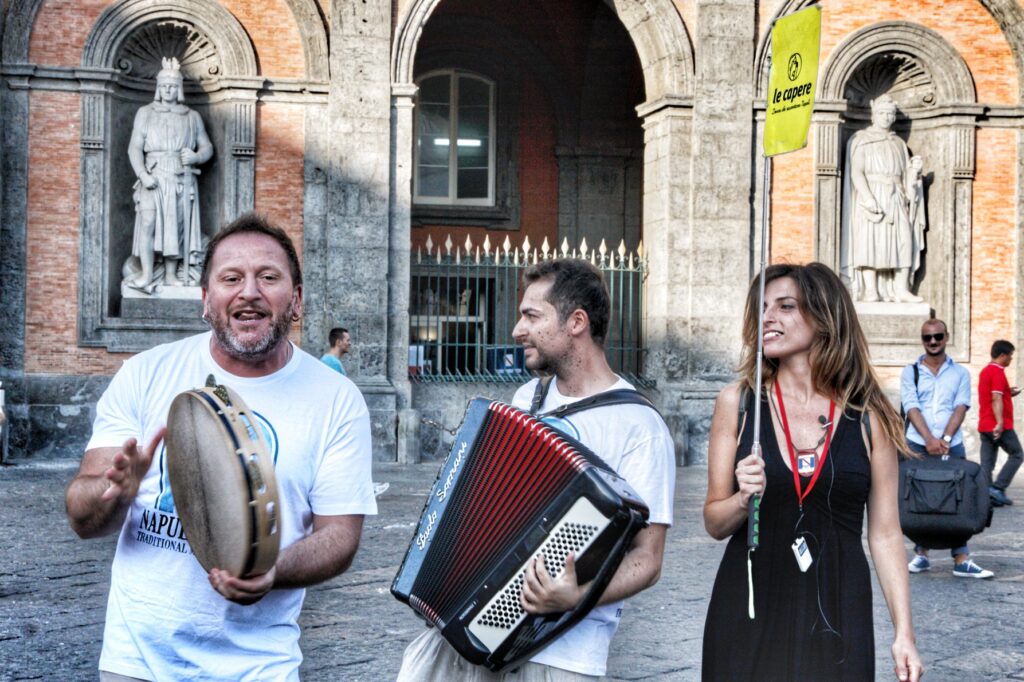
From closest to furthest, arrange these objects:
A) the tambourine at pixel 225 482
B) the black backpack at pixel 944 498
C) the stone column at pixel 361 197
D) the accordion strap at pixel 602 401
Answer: the tambourine at pixel 225 482, the accordion strap at pixel 602 401, the black backpack at pixel 944 498, the stone column at pixel 361 197

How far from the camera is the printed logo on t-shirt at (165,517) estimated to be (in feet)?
9.66

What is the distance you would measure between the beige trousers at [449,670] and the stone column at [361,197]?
1231 centimetres

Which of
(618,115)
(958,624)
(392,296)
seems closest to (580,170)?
(618,115)

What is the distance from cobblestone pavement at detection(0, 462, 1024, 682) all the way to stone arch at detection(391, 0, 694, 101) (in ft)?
23.2

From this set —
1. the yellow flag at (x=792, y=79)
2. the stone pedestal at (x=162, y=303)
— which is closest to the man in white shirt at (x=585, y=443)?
the yellow flag at (x=792, y=79)

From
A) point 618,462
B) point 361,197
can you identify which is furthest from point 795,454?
point 361,197

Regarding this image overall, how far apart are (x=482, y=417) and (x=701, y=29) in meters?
14.2

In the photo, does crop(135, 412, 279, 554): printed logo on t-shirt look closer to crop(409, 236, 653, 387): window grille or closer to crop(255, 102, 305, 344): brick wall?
crop(409, 236, 653, 387): window grille

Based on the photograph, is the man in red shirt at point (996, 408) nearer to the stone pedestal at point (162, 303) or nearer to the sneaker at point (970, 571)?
the sneaker at point (970, 571)

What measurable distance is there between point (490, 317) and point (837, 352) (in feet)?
52.4

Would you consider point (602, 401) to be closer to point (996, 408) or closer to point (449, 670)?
point (449, 670)

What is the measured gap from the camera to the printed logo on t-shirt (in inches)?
116

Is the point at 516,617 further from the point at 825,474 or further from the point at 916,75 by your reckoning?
the point at 916,75

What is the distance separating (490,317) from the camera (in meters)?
19.8
